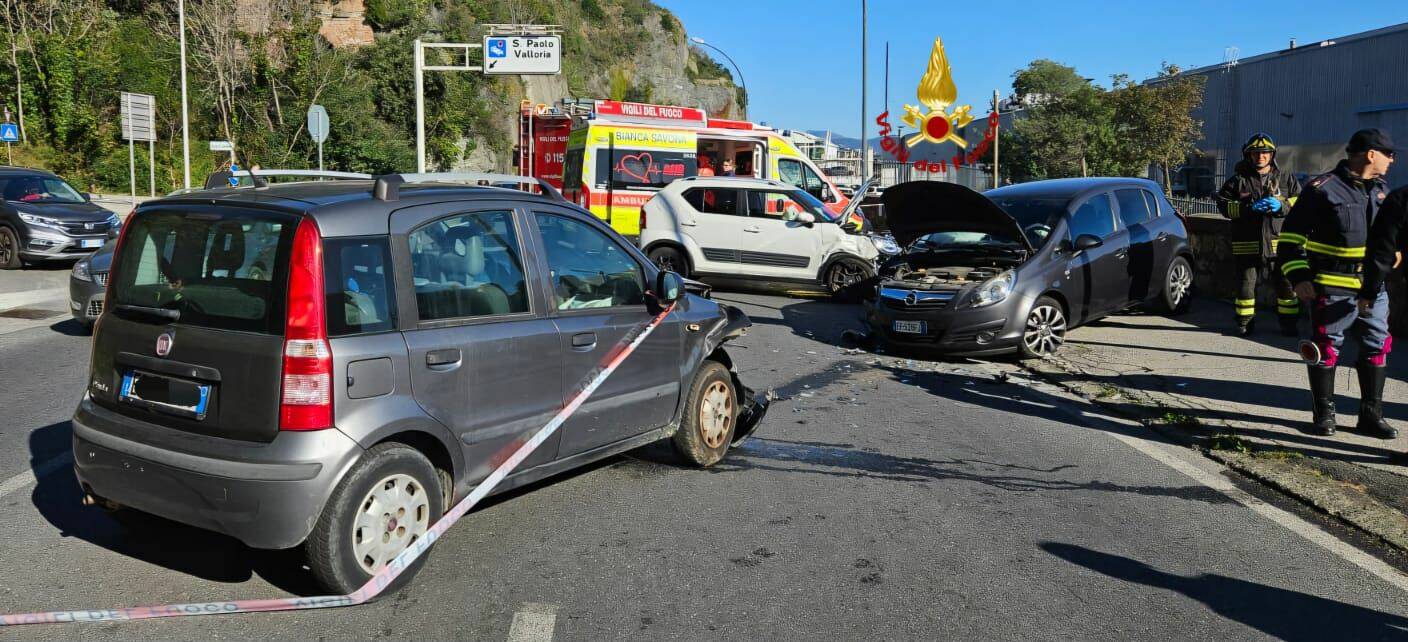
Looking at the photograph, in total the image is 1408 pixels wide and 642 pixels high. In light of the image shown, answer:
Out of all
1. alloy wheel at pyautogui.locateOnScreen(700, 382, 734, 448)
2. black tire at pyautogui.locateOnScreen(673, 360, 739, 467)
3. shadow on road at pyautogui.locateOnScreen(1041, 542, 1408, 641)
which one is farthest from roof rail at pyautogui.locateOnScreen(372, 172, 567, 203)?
shadow on road at pyautogui.locateOnScreen(1041, 542, 1408, 641)

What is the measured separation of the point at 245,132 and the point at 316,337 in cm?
3849

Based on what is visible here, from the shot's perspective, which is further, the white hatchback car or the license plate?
the white hatchback car

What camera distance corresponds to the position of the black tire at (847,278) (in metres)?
14.9

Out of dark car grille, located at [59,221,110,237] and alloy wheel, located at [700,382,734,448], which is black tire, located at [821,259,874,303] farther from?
dark car grille, located at [59,221,110,237]

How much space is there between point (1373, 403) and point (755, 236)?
937 centimetres

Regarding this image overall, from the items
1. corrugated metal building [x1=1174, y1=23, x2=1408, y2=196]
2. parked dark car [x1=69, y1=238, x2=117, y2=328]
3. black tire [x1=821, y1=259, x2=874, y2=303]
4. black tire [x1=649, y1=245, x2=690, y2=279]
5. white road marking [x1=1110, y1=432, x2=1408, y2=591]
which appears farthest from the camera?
corrugated metal building [x1=1174, y1=23, x2=1408, y2=196]

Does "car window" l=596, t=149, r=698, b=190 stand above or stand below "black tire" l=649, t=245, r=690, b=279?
above

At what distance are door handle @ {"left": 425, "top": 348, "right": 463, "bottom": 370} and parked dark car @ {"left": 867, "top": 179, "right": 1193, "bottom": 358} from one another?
6.61 meters

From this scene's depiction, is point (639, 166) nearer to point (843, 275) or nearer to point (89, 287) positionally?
point (843, 275)

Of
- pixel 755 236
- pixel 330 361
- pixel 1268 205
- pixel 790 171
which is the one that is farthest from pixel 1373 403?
pixel 790 171

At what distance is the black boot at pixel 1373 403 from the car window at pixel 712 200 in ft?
31.6

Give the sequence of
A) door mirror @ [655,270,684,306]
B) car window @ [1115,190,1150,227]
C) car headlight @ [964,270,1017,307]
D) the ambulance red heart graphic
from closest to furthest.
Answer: door mirror @ [655,270,684,306] < car headlight @ [964,270,1017,307] < car window @ [1115,190,1150,227] < the ambulance red heart graphic

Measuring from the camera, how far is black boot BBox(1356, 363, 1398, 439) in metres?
6.93

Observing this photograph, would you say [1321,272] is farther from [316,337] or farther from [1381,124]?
[1381,124]
